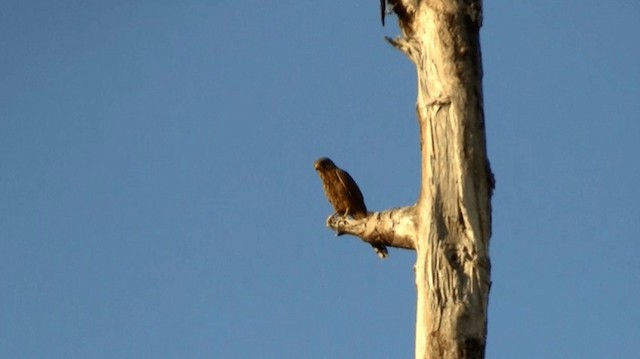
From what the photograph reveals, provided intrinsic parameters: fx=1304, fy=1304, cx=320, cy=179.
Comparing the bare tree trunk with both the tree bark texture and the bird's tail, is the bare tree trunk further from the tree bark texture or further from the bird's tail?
the bird's tail

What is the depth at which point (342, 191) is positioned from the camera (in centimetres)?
570

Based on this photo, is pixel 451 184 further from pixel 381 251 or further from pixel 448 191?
pixel 381 251

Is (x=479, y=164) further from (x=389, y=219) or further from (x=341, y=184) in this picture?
(x=341, y=184)

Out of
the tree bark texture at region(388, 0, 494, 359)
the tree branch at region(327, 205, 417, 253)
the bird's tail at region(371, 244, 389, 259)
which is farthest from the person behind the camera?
the bird's tail at region(371, 244, 389, 259)

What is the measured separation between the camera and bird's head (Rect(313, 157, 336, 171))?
6.38 meters

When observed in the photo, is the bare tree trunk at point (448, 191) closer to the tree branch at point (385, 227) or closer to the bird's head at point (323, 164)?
the tree branch at point (385, 227)

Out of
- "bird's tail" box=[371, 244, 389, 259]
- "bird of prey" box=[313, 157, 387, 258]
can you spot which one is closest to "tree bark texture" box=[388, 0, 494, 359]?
"bird's tail" box=[371, 244, 389, 259]

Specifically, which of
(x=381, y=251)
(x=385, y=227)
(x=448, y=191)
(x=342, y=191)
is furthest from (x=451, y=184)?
(x=342, y=191)

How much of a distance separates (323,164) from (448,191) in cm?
204

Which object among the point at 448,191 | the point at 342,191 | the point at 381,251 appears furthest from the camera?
the point at 342,191

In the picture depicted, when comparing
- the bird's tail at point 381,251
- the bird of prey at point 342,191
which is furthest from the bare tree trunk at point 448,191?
the bird of prey at point 342,191

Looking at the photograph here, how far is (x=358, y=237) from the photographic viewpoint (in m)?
5.18

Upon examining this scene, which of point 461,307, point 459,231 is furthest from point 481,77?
point 461,307

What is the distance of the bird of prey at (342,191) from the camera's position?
5312 millimetres
